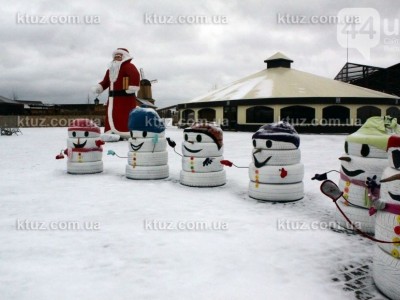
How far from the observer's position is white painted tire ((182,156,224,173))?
5781 millimetres

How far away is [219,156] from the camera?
5953 millimetres

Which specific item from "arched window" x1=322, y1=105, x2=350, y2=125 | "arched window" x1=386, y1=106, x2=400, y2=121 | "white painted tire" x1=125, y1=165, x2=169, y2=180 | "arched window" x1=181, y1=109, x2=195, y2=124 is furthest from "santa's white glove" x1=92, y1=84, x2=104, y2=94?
"arched window" x1=386, y1=106, x2=400, y2=121

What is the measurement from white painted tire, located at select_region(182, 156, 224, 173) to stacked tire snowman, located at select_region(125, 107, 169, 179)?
0.89 metres

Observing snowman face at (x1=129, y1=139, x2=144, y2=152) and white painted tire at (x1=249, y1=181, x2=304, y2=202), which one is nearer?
white painted tire at (x1=249, y1=181, x2=304, y2=202)

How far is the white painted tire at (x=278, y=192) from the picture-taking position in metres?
4.70

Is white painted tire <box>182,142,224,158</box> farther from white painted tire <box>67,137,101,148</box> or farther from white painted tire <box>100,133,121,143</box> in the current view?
white painted tire <box>100,133,121,143</box>

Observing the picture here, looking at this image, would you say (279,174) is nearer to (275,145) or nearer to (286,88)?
(275,145)

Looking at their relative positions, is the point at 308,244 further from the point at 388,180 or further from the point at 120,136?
the point at 120,136

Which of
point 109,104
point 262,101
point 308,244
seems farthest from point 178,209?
point 262,101

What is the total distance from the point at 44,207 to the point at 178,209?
Result: 74.8 inches

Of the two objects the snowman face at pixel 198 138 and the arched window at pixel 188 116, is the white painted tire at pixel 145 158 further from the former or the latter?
the arched window at pixel 188 116

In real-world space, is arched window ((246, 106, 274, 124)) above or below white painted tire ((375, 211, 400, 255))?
above

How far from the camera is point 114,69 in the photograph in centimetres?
1329

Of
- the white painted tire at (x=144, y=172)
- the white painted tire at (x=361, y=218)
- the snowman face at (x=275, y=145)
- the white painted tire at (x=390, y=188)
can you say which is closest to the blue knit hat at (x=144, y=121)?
the white painted tire at (x=144, y=172)
